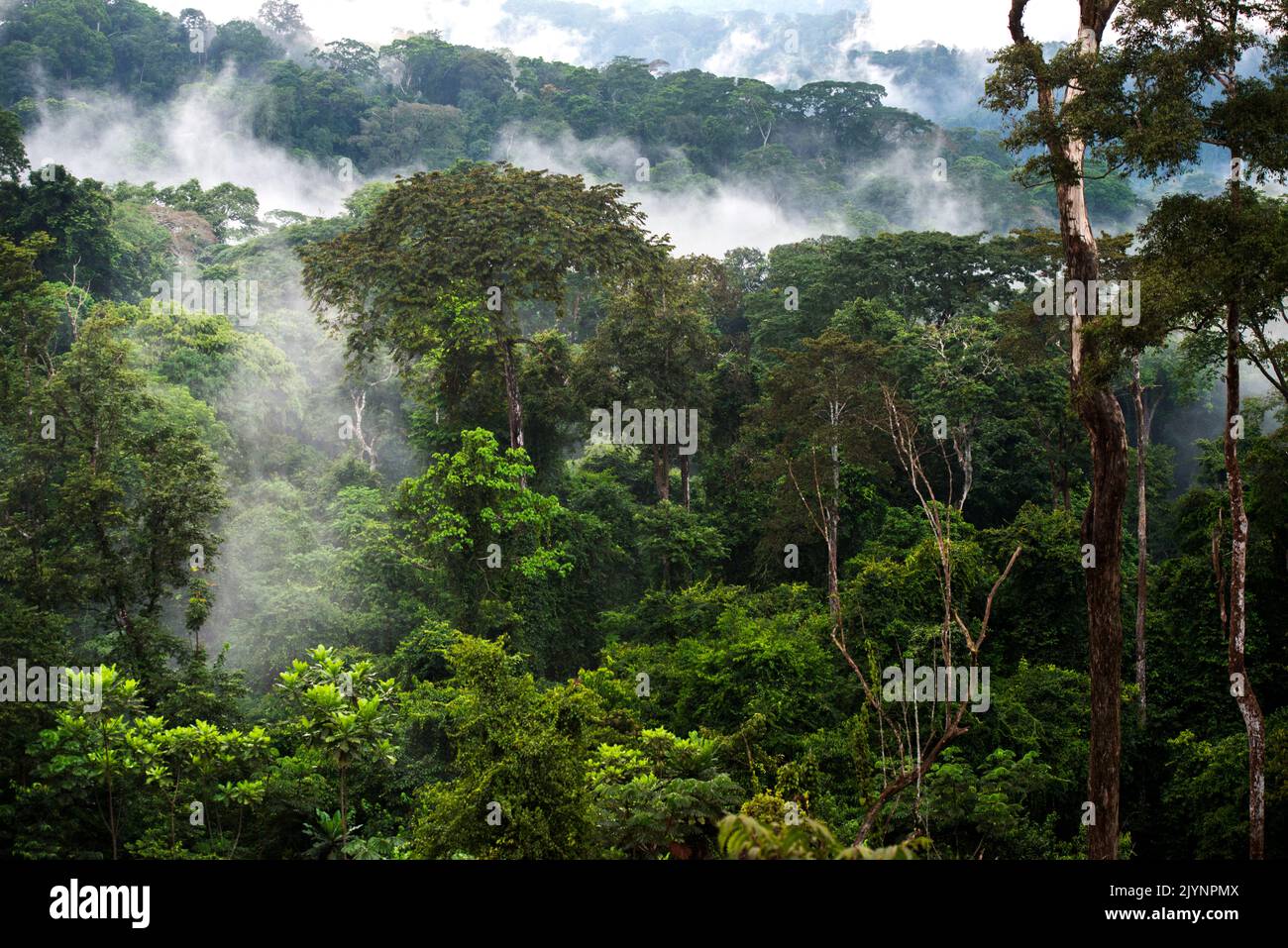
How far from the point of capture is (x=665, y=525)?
22.8 m

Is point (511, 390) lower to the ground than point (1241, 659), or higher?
higher

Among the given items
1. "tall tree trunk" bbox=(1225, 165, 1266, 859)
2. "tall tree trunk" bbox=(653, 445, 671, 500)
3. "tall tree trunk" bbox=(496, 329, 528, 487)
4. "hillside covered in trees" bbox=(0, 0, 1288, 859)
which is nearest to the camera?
"hillside covered in trees" bbox=(0, 0, 1288, 859)

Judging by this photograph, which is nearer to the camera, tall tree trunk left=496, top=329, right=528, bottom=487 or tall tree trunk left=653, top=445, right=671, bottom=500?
tall tree trunk left=496, top=329, right=528, bottom=487

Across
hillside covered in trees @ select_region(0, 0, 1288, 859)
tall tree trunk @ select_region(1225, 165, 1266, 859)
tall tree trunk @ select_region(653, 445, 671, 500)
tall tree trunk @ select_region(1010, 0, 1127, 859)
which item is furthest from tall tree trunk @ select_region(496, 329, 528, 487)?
tall tree trunk @ select_region(1010, 0, 1127, 859)

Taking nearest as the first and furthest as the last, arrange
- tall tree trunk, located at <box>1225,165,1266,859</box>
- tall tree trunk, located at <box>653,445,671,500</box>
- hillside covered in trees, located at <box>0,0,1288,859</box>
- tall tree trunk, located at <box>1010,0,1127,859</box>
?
tall tree trunk, located at <box>1010,0,1127,859</box>, hillside covered in trees, located at <box>0,0,1288,859</box>, tall tree trunk, located at <box>1225,165,1266,859</box>, tall tree trunk, located at <box>653,445,671,500</box>

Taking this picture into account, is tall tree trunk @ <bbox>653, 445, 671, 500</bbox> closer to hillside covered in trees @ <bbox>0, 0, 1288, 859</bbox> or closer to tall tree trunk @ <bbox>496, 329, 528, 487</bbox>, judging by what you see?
hillside covered in trees @ <bbox>0, 0, 1288, 859</bbox>

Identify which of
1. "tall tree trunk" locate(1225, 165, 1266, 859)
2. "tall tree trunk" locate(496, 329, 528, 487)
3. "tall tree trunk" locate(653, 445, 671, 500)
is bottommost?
"tall tree trunk" locate(1225, 165, 1266, 859)

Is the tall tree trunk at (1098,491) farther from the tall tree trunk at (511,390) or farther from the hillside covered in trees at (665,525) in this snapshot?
the tall tree trunk at (511,390)

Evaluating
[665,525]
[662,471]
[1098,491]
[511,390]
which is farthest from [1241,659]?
[511,390]

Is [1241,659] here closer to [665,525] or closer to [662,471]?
[665,525]

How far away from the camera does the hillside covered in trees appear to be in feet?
32.6

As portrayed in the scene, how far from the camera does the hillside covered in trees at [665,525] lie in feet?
32.6

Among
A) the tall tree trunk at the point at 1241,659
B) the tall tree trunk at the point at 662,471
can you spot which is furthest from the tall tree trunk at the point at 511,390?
the tall tree trunk at the point at 1241,659

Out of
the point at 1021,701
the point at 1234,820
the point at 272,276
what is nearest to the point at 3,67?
the point at 272,276
